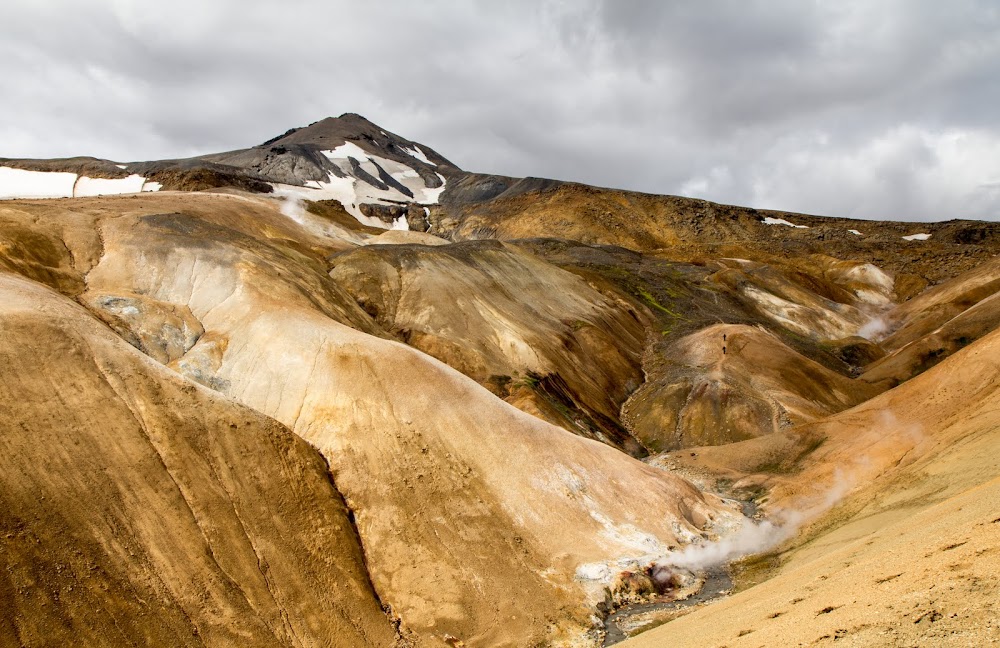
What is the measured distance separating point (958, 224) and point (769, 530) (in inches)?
4684

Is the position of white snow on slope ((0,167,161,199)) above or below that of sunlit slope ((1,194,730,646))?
above

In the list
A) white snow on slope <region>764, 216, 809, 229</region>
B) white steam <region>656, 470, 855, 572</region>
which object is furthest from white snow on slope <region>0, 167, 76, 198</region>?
white snow on slope <region>764, 216, 809, 229</region>

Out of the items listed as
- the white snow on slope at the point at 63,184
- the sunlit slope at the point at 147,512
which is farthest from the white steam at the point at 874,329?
the white snow on slope at the point at 63,184

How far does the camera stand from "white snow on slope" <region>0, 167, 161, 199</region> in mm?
88812

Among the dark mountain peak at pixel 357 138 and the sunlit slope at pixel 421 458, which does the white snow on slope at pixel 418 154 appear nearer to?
the dark mountain peak at pixel 357 138

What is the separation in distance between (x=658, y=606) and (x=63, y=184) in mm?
98624

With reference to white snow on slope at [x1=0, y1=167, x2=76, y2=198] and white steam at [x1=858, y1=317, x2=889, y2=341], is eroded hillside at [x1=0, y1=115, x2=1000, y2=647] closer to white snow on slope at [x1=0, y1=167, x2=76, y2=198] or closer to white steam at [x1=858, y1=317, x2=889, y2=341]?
white steam at [x1=858, y1=317, x2=889, y2=341]

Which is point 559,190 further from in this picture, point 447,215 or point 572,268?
point 572,268

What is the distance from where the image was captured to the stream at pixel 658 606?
20559 mm

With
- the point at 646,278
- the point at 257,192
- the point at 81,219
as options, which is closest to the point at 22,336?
the point at 81,219

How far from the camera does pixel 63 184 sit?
92.2m

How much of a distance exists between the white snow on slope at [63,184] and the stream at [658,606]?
288 ft

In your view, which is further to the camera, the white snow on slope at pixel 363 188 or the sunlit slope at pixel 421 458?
the white snow on slope at pixel 363 188

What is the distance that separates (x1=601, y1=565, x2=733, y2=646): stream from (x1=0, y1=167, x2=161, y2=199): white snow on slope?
87861mm
